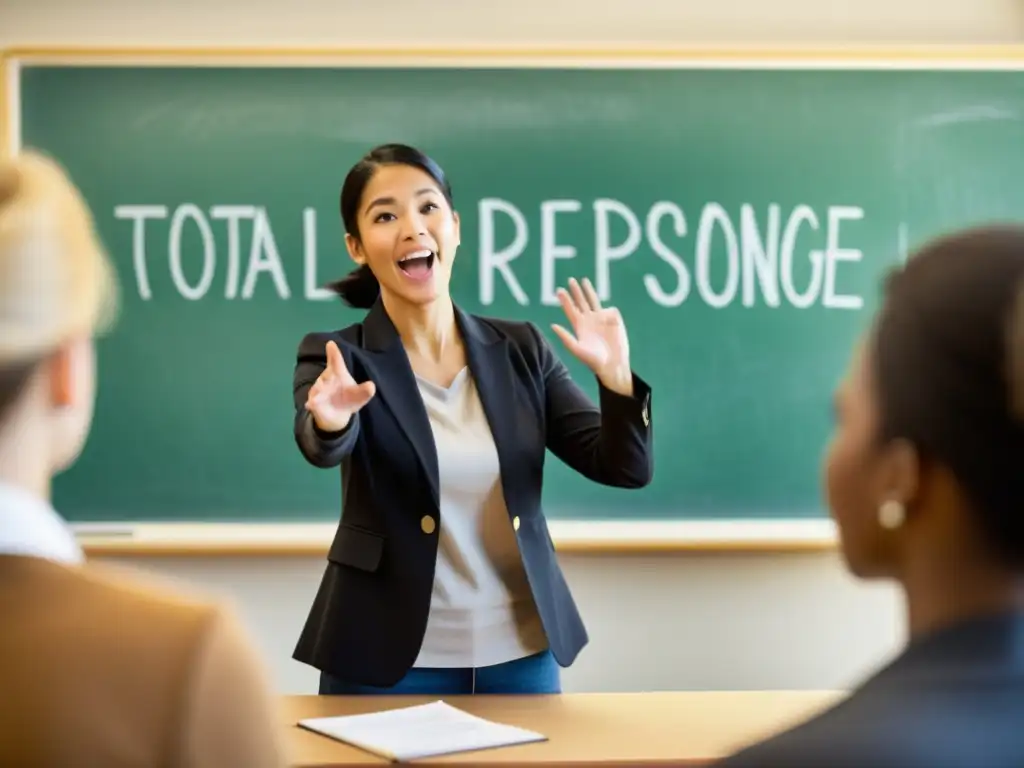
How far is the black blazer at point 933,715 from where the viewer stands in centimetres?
70

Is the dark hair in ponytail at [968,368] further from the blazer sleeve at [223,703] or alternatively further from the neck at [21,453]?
the neck at [21,453]

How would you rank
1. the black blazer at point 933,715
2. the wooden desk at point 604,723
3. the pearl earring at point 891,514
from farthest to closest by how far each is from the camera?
the wooden desk at point 604,723 < the pearl earring at point 891,514 < the black blazer at point 933,715

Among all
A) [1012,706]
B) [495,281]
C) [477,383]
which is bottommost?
[1012,706]

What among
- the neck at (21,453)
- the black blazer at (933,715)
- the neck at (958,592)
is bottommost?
the black blazer at (933,715)

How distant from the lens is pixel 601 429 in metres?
2.18

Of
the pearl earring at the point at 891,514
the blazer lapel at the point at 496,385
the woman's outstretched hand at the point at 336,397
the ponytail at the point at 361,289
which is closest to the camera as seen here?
the pearl earring at the point at 891,514

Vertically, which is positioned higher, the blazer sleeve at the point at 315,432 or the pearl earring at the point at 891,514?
the blazer sleeve at the point at 315,432

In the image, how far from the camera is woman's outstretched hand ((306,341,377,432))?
6.58 feet

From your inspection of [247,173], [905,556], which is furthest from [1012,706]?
[247,173]

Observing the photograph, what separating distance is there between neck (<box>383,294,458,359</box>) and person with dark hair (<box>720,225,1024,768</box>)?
152cm

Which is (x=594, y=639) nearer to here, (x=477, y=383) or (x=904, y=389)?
(x=477, y=383)

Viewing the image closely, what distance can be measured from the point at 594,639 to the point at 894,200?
144cm

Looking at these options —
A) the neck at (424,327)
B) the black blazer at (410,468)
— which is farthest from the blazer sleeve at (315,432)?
the neck at (424,327)

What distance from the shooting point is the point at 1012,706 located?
0.73 m
